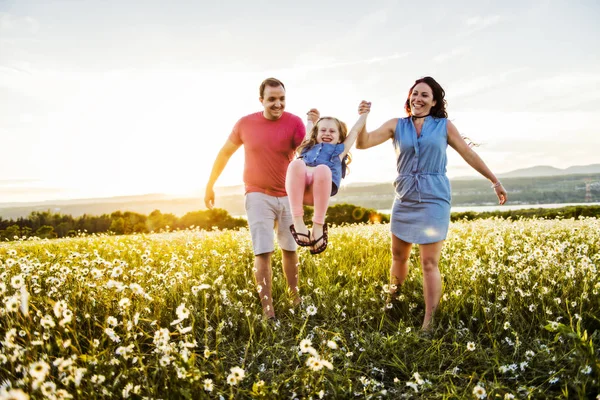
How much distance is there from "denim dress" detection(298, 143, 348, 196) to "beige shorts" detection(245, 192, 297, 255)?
878mm

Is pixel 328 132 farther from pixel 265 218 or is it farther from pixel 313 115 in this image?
pixel 265 218

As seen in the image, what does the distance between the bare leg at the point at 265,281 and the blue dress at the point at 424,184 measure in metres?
1.65

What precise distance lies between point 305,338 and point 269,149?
7.54 ft

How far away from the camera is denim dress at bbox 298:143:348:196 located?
4.65 m

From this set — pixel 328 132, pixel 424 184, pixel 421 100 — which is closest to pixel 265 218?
pixel 328 132

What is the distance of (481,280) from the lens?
5.98 meters

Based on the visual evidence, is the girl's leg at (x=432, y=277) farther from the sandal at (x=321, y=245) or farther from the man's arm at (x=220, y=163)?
Answer: the man's arm at (x=220, y=163)

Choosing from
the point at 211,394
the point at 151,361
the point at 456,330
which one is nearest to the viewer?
the point at 211,394

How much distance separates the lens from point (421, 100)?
5004mm

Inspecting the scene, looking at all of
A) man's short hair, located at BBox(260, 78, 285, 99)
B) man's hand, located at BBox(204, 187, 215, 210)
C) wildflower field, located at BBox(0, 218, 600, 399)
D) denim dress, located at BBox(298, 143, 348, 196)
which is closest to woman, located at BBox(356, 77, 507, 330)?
denim dress, located at BBox(298, 143, 348, 196)

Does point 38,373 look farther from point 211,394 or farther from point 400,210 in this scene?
point 400,210

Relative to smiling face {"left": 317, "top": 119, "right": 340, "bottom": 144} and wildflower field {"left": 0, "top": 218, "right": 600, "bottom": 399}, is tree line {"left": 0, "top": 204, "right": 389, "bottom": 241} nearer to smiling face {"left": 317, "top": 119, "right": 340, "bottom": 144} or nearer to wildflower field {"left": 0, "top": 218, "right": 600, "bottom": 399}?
wildflower field {"left": 0, "top": 218, "right": 600, "bottom": 399}

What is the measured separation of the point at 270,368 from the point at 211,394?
68 centimetres

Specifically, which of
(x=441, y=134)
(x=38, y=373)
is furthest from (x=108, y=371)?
(x=441, y=134)
